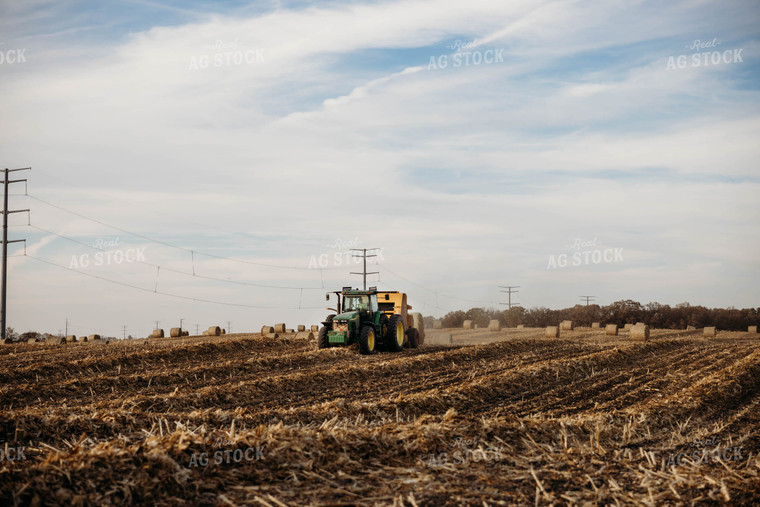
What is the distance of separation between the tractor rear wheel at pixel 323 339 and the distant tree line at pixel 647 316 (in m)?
29.7

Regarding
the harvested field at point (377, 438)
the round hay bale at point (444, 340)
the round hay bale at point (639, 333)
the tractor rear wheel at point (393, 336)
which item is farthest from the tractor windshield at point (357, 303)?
the round hay bale at point (639, 333)

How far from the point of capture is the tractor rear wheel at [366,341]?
81.1 ft

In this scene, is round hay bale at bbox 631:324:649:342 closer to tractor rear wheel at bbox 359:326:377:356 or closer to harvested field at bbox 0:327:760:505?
harvested field at bbox 0:327:760:505

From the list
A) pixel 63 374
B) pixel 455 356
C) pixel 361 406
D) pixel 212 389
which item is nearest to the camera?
pixel 361 406

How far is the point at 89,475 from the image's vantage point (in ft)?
21.0

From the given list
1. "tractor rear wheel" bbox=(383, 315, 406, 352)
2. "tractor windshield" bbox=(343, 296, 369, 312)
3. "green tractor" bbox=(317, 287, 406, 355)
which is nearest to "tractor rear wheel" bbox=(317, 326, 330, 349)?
"green tractor" bbox=(317, 287, 406, 355)

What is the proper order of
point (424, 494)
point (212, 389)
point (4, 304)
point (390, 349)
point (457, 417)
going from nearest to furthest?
point (424, 494)
point (457, 417)
point (212, 389)
point (390, 349)
point (4, 304)

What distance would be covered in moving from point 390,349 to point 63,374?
12.1 metres

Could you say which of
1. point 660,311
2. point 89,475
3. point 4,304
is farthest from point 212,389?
point 660,311

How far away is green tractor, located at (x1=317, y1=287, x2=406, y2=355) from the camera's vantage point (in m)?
25.0

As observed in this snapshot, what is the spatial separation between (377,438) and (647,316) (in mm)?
58105

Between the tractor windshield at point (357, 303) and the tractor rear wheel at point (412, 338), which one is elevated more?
the tractor windshield at point (357, 303)

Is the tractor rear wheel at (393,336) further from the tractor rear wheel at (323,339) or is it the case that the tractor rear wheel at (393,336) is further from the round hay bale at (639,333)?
the round hay bale at (639,333)

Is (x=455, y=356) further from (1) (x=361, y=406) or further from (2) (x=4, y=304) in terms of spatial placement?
Result: (2) (x=4, y=304)
